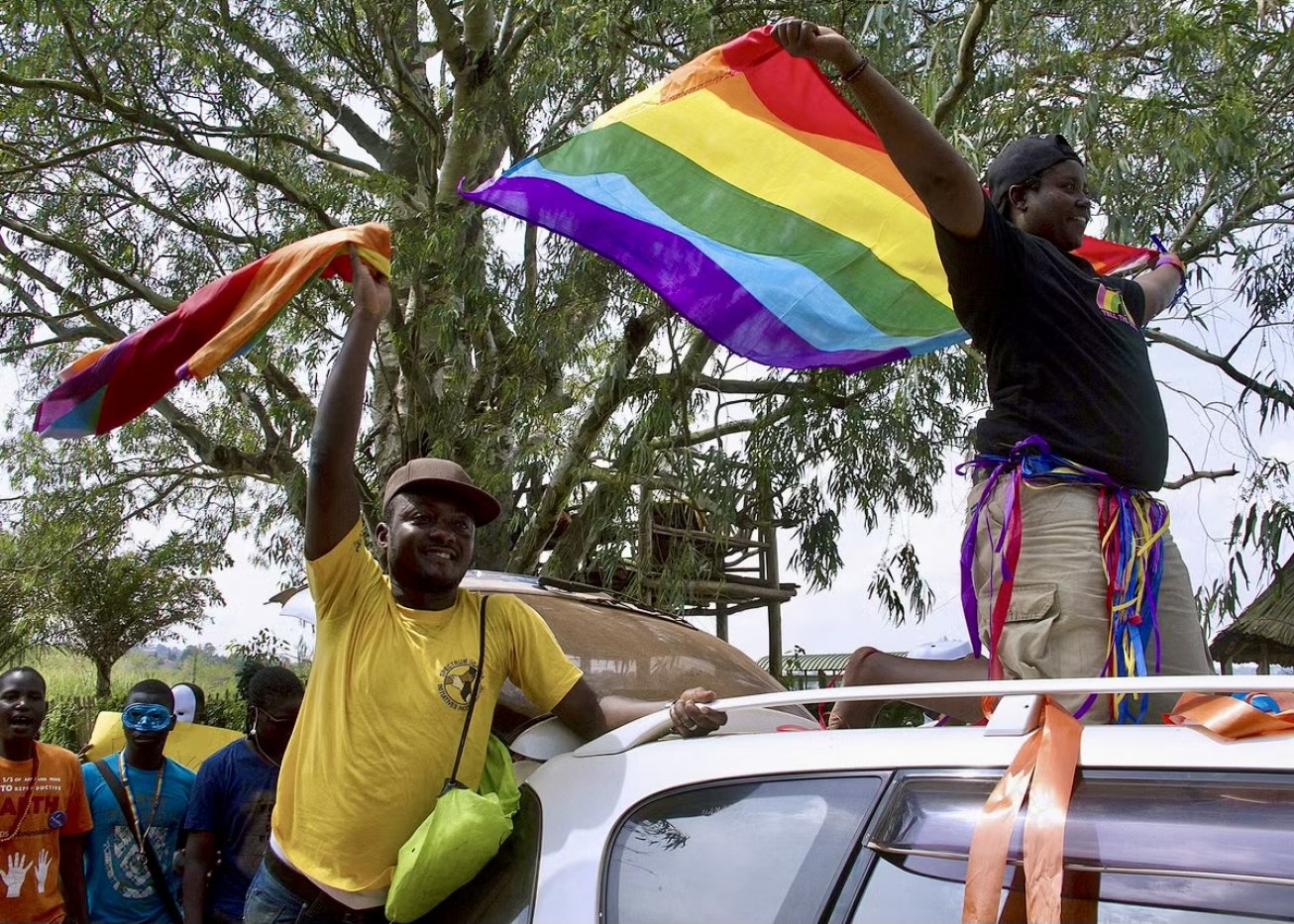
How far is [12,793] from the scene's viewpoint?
4.54 metres

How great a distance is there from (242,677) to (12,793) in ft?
3.29

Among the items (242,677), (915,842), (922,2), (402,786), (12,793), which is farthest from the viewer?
(922,2)

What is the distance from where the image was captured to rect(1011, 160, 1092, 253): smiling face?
2.75 metres

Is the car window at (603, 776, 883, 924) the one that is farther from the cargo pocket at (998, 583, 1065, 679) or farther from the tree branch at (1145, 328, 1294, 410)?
the tree branch at (1145, 328, 1294, 410)

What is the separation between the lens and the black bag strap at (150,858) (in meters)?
4.47

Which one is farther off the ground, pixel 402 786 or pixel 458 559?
pixel 458 559

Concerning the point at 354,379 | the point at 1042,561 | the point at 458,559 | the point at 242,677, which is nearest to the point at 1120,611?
the point at 1042,561

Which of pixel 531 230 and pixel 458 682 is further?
pixel 531 230

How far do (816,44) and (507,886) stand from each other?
171 centimetres

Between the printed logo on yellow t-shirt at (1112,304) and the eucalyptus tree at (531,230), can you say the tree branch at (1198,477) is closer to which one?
the eucalyptus tree at (531,230)

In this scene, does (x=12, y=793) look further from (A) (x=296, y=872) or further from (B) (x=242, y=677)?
(A) (x=296, y=872)

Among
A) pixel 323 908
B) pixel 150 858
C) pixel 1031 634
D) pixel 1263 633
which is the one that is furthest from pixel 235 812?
pixel 1263 633

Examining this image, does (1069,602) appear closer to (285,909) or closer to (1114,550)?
(1114,550)

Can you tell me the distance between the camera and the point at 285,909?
2656 mm
